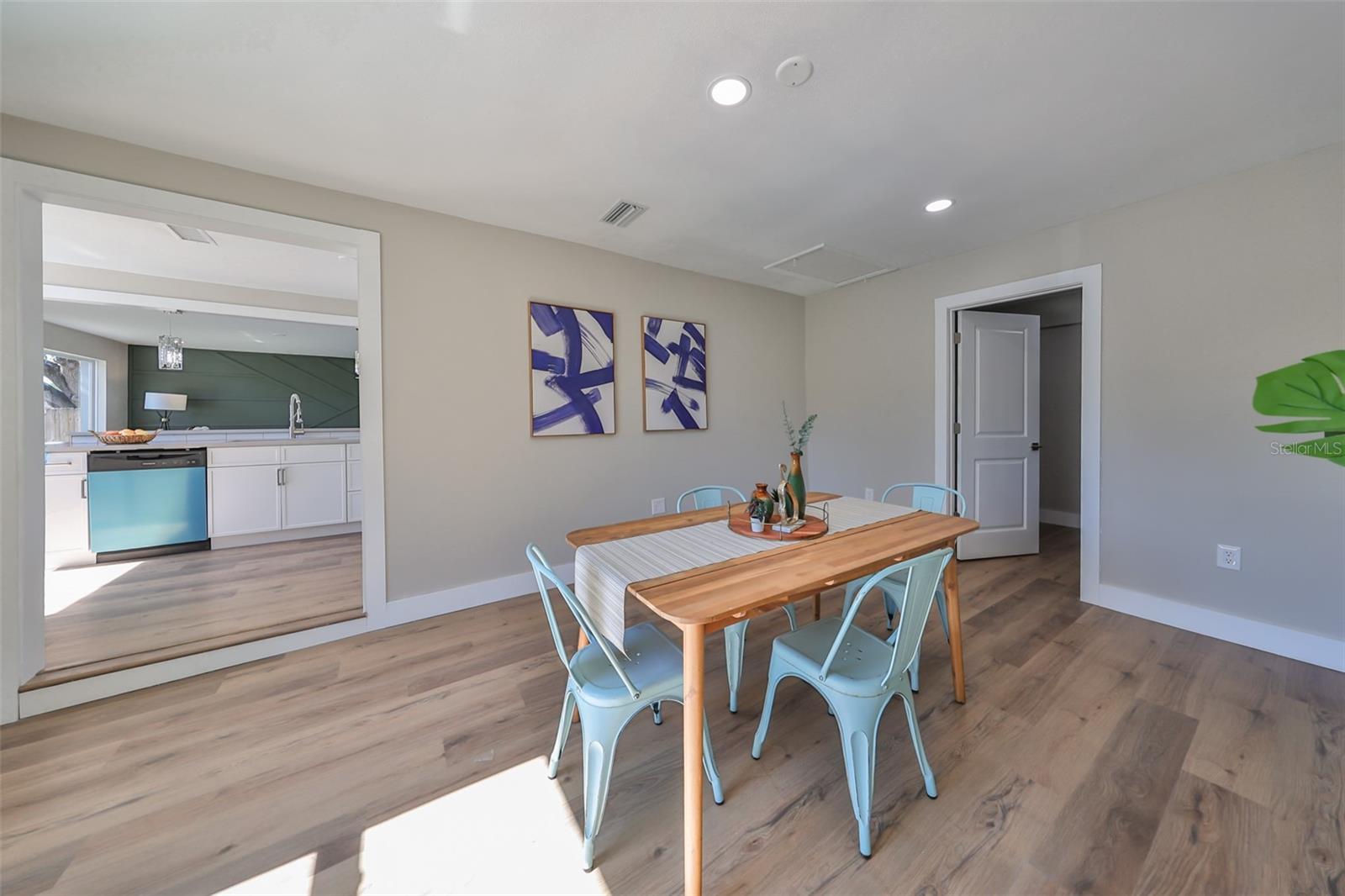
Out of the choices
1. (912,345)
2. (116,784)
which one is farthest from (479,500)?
(912,345)

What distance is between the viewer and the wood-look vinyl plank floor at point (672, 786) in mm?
1149

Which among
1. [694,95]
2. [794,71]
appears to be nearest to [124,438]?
[694,95]

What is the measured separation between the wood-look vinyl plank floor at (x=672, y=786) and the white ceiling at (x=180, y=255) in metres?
2.59

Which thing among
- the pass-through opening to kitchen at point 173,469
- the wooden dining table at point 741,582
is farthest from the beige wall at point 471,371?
the wooden dining table at point 741,582

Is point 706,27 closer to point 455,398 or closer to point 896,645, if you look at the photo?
point 896,645

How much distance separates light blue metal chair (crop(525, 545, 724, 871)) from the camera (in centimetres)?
117

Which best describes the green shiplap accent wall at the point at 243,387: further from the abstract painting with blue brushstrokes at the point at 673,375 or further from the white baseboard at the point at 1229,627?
the white baseboard at the point at 1229,627

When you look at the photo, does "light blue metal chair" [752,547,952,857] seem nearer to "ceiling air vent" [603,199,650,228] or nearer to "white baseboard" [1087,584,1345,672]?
"white baseboard" [1087,584,1345,672]

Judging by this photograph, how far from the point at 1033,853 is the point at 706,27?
8.49 feet

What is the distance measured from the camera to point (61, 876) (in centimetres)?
115

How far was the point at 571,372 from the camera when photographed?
3039 millimetres

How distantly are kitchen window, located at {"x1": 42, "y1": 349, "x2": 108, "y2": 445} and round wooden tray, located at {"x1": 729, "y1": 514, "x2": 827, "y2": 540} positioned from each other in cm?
631

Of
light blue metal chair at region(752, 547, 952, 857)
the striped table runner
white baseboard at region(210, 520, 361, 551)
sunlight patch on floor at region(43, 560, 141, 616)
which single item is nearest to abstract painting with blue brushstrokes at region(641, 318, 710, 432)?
the striped table runner

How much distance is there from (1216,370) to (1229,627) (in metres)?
1.35
